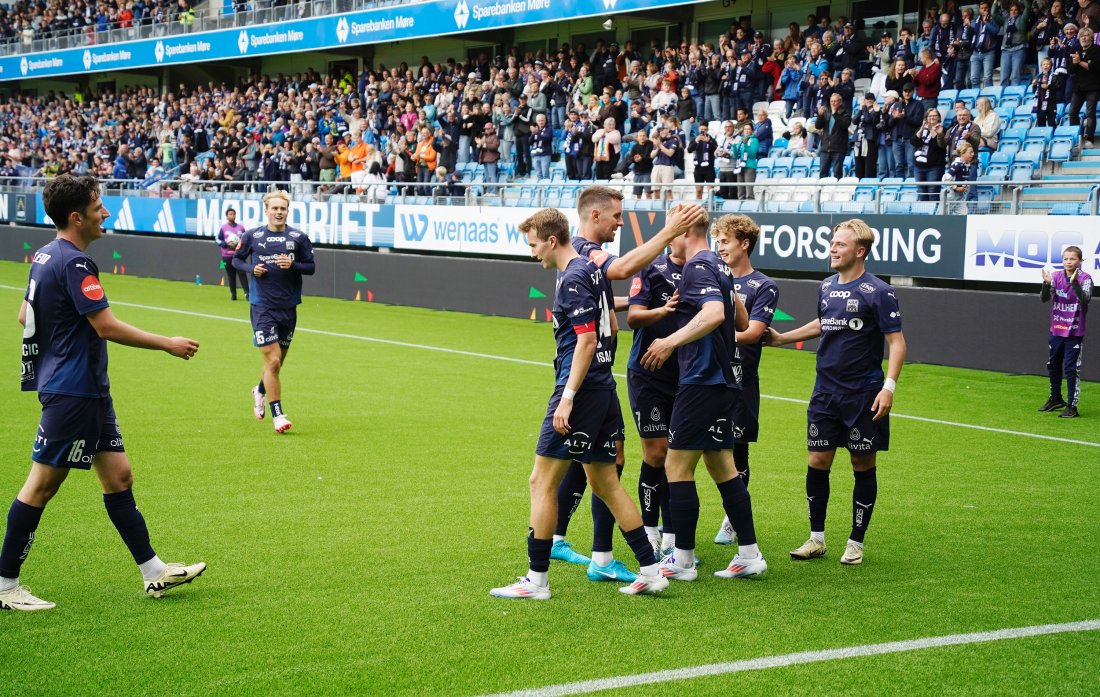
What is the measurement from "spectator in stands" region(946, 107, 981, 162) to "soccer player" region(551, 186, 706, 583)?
13007 mm

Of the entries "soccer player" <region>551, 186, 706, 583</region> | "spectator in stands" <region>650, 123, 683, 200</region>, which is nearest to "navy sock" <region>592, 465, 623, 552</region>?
"soccer player" <region>551, 186, 706, 583</region>

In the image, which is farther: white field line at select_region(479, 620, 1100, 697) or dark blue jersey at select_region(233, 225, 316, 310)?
dark blue jersey at select_region(233, 225, 316, 310)

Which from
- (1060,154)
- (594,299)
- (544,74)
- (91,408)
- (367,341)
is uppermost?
(544,74)

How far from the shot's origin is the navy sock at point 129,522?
5918 mm

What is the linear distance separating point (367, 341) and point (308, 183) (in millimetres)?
11036

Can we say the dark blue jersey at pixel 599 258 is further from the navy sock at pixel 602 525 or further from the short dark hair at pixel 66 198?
the short dark hair at pixel 66 198

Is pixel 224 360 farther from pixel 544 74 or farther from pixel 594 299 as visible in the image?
pixel 544 74

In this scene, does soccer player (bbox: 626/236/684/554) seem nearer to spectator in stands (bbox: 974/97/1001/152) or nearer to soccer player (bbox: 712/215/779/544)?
soccer player (bbox: 712/215/779/544)

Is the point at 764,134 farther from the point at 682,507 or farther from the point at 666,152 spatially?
the point at 682,507

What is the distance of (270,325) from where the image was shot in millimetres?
11406

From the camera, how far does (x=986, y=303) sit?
1642 cm

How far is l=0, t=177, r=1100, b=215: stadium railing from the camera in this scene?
15.9 meters

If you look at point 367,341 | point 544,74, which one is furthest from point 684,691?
point 544,74

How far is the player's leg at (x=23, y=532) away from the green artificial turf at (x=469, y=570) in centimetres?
9
